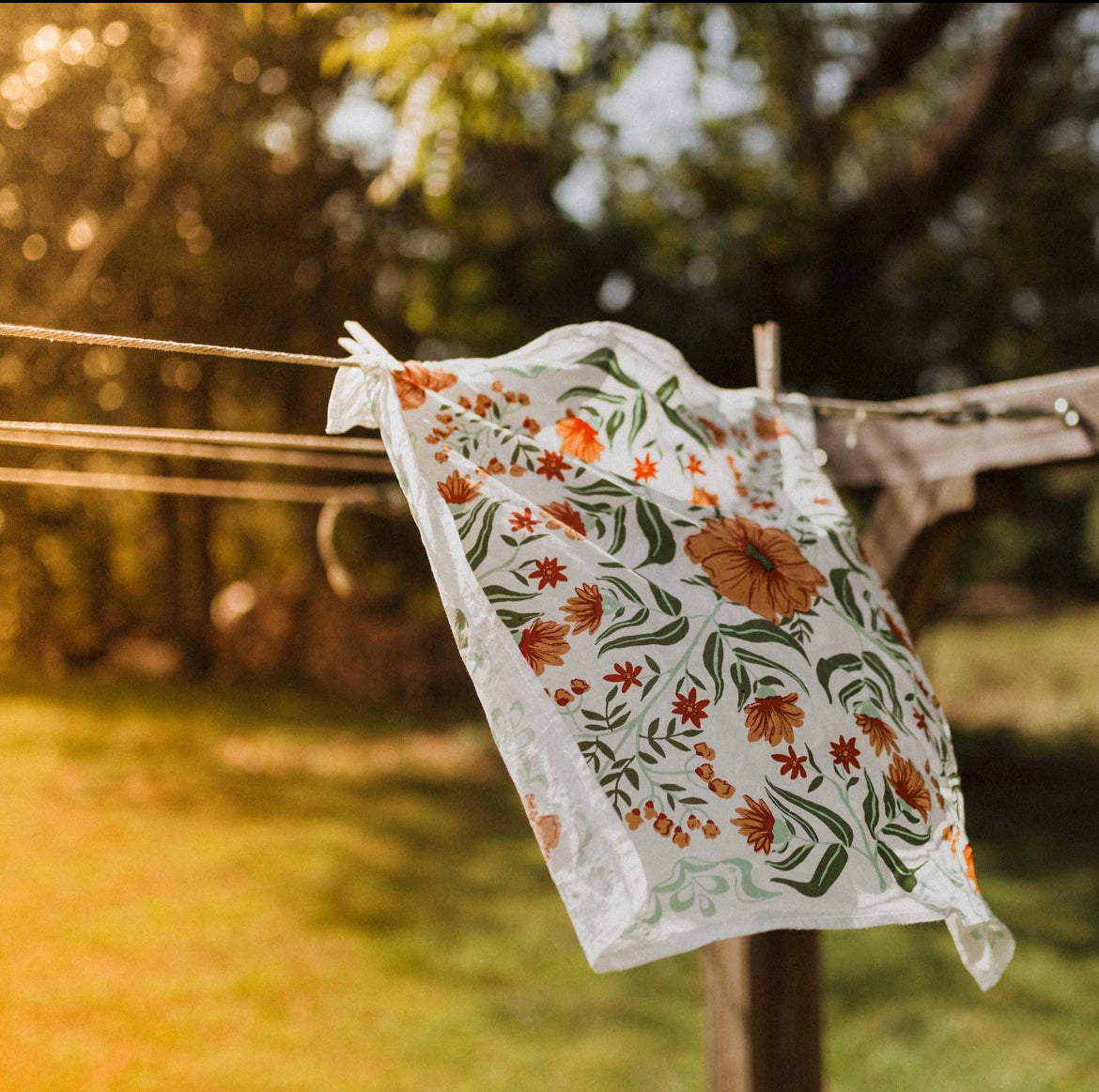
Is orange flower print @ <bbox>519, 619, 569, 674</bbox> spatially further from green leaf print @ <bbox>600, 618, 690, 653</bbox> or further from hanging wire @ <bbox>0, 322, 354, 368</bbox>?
hanging wire @ <bbox>0, 322, 354, 368</bbox>

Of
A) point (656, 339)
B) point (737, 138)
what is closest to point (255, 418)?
point (737, 138)

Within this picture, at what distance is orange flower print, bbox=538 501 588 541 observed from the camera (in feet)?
4.38

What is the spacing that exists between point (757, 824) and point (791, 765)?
10 cm

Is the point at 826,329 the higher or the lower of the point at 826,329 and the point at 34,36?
the lower

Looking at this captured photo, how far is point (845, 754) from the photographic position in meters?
1.34

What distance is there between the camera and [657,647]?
4.28 feet

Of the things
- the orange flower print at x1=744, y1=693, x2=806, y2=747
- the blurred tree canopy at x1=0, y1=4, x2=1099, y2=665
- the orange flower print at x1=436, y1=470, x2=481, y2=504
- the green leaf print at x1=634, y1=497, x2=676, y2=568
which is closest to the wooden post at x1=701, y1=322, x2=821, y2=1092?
the orange flower print at x1=744, y1=693, x2=806, y2=747

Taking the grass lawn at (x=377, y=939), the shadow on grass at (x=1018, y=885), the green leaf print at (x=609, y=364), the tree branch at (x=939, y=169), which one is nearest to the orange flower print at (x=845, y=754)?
the green leaf print at (x=609, y=364)

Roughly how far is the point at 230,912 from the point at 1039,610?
12857 mm

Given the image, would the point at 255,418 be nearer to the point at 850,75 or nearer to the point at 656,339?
the point at 850,75

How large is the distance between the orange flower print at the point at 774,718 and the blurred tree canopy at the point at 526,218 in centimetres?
367

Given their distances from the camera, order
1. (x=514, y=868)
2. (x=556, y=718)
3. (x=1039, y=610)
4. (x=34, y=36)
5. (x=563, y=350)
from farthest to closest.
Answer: (x=1039, y=610) → (x=514, y=868) → (x=34, y=36) → (x=563, y=350) → (x=556, y=718)

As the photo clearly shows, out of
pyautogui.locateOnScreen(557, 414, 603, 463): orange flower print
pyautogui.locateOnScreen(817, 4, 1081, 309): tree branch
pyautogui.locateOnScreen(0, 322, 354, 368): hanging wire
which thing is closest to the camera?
pyautogui.locateOnScreen(0, 322, 354, 368): hanging wire

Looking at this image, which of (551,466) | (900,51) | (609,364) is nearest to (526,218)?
(900,51)
